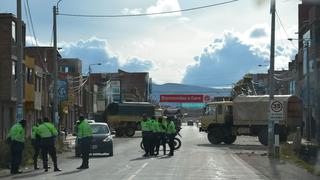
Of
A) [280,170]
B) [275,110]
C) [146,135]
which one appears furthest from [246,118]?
[280,170]

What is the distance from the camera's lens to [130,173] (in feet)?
63.9

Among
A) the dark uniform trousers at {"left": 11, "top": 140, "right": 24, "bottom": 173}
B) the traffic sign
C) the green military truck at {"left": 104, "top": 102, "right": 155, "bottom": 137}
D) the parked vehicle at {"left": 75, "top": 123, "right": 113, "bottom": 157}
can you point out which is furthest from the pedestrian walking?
the green military truck at {"left": 104, "top": 102, "right": 155, "bottom": 137}

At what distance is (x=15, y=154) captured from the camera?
2077 centimetres

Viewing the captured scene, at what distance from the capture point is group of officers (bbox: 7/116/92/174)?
20.9 m

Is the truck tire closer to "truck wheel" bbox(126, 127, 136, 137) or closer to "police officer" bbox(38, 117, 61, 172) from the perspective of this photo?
"truck wheel" bbox(126, 127, 136, 137)

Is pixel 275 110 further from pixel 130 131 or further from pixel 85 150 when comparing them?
pixel 130 131

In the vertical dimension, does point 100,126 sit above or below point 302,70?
below

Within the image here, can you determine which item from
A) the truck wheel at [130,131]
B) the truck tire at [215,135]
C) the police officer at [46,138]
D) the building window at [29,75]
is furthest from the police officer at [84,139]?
the truck wheel at [130,131]

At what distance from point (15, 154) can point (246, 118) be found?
81.3ft

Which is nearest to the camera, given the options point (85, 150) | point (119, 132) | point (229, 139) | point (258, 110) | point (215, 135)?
point (85, 150)

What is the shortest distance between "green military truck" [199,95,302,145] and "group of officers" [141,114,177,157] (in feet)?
41.8

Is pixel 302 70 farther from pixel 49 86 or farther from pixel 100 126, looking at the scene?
pixel 100 126

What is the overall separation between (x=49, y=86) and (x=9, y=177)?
47144 mm

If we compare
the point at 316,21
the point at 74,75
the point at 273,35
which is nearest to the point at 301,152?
the point at 273,35
